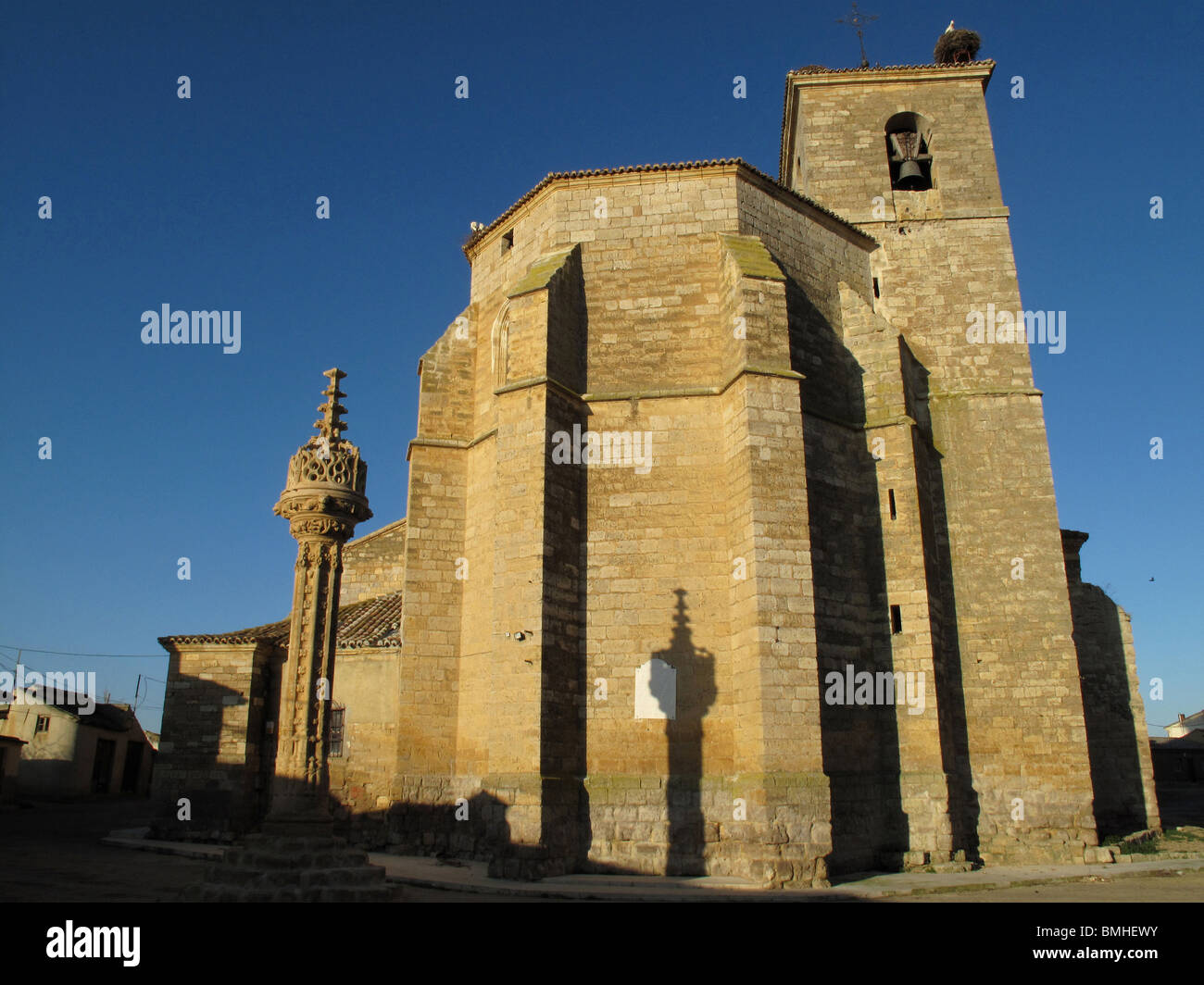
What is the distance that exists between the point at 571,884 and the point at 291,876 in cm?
386

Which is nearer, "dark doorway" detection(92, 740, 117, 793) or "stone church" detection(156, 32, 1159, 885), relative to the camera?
"stone church" detection(156, 32, 1159, 885)

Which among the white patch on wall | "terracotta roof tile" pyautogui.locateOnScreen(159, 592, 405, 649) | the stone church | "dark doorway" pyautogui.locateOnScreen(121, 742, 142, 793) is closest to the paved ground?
the stone church

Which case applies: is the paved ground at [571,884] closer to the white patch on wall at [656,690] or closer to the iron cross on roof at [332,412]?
the white patch on wall at [656,690]

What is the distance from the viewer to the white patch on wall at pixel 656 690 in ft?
39.8

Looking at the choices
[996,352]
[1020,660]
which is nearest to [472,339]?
[996,352]

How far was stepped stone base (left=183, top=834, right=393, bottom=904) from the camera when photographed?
24.2 ft

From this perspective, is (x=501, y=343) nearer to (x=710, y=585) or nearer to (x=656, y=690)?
(x=710, y=585)

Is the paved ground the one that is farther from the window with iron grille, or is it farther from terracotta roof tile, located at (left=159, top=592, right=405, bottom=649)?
terracotta roof tile, located at (left=159, top=592, right=405, bottom=649)

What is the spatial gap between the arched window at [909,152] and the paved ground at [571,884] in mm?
13481

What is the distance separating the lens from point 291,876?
7543 millimetres

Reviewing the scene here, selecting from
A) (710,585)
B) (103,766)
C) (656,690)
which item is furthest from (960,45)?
(103,766)

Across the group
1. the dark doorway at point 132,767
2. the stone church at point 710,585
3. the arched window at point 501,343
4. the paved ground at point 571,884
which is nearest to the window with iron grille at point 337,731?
the stone church at point 710,585

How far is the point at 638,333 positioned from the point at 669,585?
162 inches

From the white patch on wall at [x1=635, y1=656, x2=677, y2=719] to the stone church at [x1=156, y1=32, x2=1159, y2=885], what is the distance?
48 millimetres
